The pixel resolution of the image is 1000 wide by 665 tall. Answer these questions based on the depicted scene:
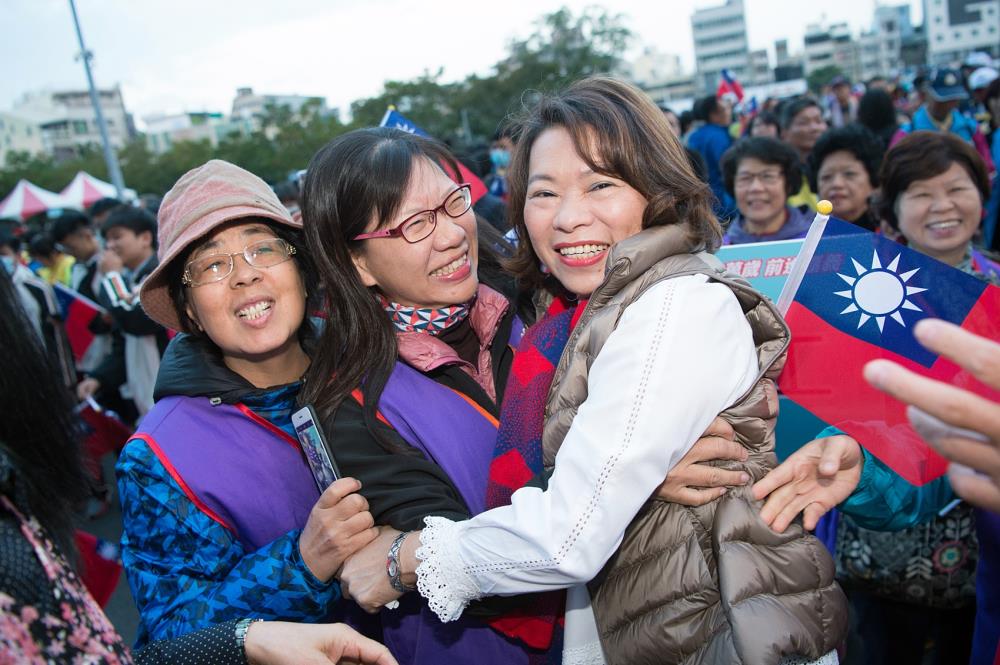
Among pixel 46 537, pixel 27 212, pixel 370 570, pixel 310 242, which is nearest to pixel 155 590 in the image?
pixel 370 570

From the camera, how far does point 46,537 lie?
46.5 inches

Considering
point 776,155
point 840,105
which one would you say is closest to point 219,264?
point 776,155

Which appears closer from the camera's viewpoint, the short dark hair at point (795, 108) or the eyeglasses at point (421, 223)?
the eyeglasses at point (421, 223)

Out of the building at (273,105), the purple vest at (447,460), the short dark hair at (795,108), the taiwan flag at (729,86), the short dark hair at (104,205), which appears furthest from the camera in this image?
the building at (273,105)

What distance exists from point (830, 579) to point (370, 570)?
3.40ft

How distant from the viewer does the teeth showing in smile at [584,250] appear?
1.92 meters

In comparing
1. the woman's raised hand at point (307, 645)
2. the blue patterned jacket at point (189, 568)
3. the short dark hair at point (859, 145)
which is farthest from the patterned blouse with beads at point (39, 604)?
the short dark hair at point (859, 145)

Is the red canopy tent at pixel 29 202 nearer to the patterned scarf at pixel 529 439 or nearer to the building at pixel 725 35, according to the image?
the patterned scarf at pixel 529 439

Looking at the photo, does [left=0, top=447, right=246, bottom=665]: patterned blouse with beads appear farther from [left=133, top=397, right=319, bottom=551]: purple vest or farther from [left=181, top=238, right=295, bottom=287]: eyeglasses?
[left=181, top=238, right=295, bottom=287]: eyeglasses

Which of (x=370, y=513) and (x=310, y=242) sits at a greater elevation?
(x=310, y=242)

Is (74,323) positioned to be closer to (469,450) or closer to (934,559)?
(469,450)

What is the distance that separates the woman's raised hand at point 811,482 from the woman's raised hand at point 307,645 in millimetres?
916

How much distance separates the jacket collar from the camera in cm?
201

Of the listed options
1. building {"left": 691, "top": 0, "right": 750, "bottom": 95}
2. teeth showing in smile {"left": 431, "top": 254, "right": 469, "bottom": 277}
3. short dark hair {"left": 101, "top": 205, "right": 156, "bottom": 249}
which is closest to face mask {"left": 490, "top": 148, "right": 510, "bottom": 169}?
short dark hair {"left": 101, "top": 205, "right": 156, "bottom": 249}
